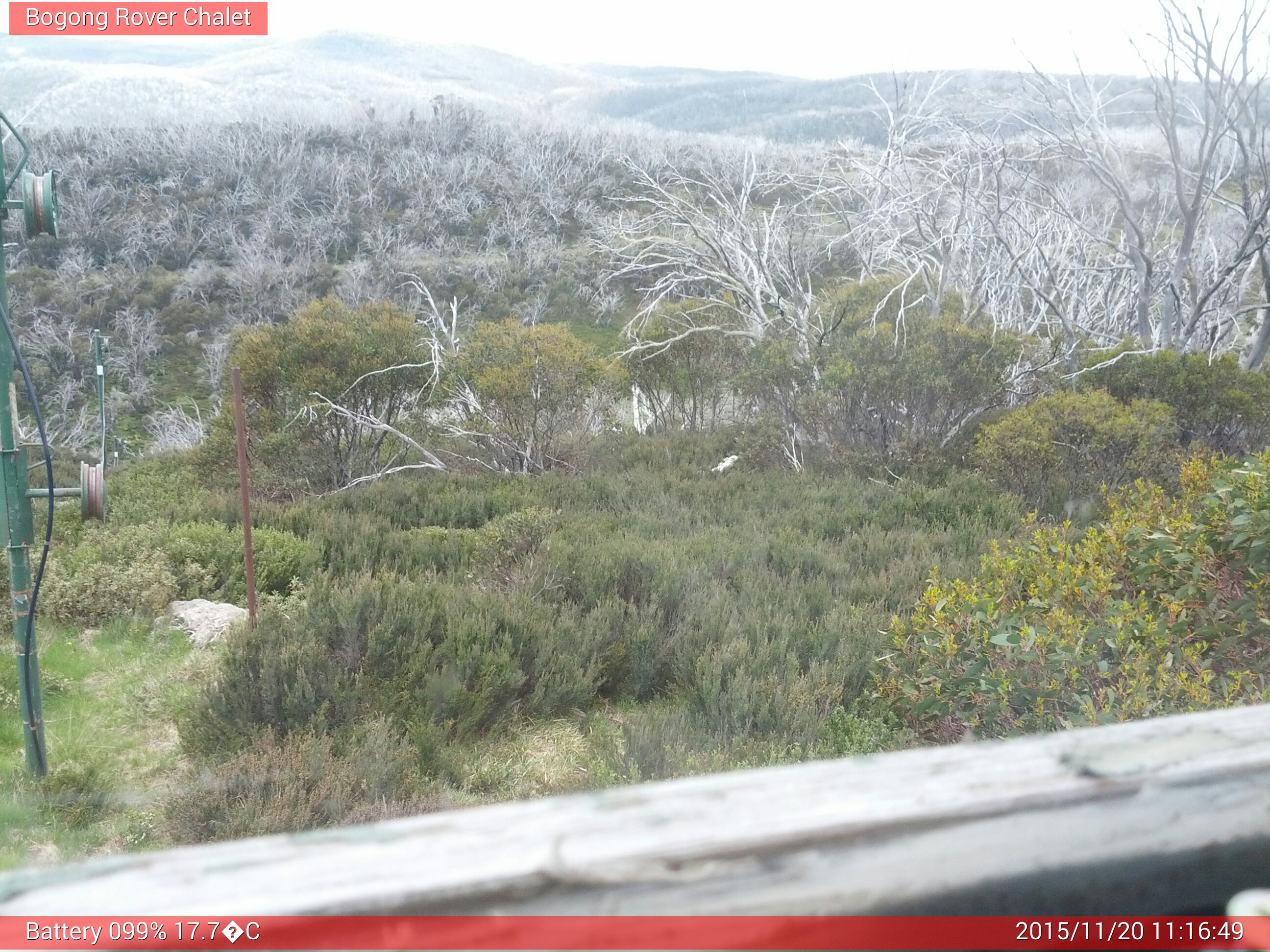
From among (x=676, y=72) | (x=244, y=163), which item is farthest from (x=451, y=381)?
(x=676, y=72)

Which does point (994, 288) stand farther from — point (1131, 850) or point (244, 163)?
point (244, 163)

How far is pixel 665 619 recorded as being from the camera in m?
4.89

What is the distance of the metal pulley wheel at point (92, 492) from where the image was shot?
325 cm

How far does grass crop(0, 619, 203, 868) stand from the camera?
9.81 ft

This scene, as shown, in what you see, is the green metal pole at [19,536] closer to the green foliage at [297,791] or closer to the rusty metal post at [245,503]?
the green foliage at [297,791]

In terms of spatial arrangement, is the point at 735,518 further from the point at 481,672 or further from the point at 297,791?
the point at 297,791

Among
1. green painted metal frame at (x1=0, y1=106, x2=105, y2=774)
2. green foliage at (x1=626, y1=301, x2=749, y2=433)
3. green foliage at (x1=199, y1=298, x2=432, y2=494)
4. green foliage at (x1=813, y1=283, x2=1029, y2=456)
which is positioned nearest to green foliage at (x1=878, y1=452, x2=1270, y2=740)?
green painted metal frame at (x1=0, y1=106, x2=105, y2=774)

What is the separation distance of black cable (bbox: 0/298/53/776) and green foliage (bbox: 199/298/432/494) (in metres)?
5.79

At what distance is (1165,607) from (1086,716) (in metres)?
0.94

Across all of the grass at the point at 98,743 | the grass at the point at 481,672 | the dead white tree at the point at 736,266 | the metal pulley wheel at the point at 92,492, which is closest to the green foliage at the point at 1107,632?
the grass at the point at 481,672

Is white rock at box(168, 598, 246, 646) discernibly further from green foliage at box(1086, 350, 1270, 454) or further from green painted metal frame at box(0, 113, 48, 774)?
green foliage at box(1086, 350, 1270, 454)

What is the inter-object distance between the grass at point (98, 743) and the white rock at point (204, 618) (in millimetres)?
86

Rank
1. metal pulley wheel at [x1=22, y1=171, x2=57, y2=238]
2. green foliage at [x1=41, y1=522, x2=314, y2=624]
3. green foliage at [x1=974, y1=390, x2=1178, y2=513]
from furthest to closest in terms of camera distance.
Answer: green foliage at [x1=974, y1=390, x2=1178, y2=513] < green foliage at [x1=41, y1=522, x2=314, y2=624] < metal pulley wheel at [x1=22, y1=171, x2=57, y2=238]

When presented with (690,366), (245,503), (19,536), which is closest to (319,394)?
(690,366)
